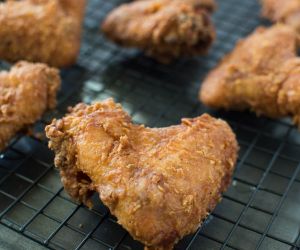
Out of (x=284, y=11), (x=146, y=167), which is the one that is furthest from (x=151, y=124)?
(x=284, y=11)

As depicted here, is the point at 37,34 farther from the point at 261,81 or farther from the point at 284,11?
the point at 284,11

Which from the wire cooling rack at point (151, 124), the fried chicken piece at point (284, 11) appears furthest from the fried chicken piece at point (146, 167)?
the fried chicken piece at point (284, 11)

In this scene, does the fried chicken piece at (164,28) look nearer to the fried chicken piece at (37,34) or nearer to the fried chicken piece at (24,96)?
the fried chicken piece at (37,34)

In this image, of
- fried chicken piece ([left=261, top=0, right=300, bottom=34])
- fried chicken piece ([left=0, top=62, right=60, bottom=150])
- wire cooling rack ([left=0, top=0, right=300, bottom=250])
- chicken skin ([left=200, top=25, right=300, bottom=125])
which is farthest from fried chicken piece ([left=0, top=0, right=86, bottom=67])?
fried chicken piece ([left=261, top=0, right=300, bottom=34])

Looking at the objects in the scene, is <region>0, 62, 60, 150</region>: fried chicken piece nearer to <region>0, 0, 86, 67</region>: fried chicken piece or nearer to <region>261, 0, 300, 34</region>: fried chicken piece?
<region>0, 0, 86, 67</region>: fried chicken piece

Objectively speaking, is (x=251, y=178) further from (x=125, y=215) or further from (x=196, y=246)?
A: (x=125, y=215)

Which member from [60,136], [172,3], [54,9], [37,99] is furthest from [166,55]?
[60,136]
